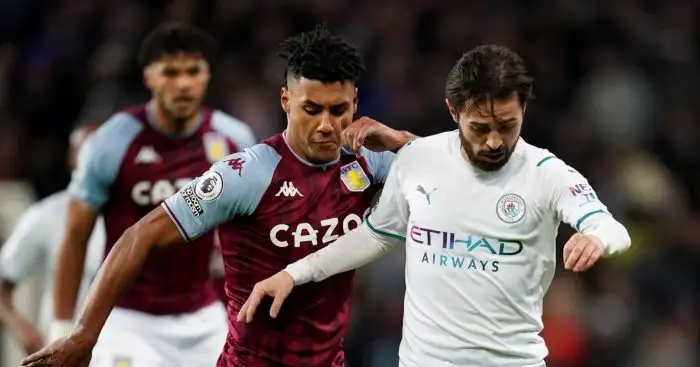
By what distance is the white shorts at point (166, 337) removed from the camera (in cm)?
616

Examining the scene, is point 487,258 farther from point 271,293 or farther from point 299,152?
point 299,152

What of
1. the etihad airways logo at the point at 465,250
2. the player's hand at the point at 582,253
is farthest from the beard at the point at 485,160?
the player's hand at the point at 582,253

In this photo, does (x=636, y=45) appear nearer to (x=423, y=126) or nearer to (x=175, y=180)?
(x=423, y=126)

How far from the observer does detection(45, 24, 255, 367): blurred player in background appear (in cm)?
627

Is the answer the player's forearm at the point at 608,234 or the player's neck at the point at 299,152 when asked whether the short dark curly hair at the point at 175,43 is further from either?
the player's forearm at the point at 608,234

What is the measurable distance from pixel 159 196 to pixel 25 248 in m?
1.49

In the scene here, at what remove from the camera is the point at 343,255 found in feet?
16.5

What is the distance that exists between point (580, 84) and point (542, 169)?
6.50 m

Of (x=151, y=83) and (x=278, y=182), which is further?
(x=151, y=83)

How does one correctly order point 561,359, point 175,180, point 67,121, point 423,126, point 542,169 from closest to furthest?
1. point 542,169
2. point 175,180
3. point 561,359
4. point 423,126
5. point 67,121

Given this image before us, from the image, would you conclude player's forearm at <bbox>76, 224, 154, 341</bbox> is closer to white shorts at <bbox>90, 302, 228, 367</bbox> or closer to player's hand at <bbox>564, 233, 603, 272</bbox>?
white shorts at <bbox>90, 302, 228, 367</bbox>

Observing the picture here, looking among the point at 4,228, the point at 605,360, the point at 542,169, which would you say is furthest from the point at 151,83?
the point at 605,360

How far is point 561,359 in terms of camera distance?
9.18 m

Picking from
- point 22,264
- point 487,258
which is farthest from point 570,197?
point 22,264
